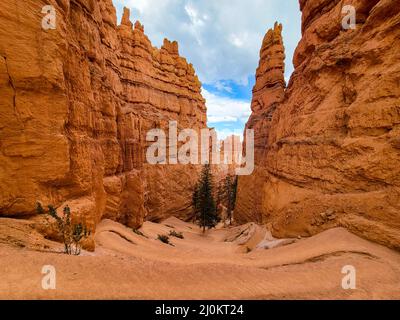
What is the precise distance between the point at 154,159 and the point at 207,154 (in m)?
17.2

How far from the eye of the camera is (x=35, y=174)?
265 inches

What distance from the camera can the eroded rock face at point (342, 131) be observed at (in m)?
7.41

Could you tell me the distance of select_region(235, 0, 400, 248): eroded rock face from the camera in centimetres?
741

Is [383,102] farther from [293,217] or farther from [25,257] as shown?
[25,257]

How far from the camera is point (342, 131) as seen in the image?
9.52 metres
